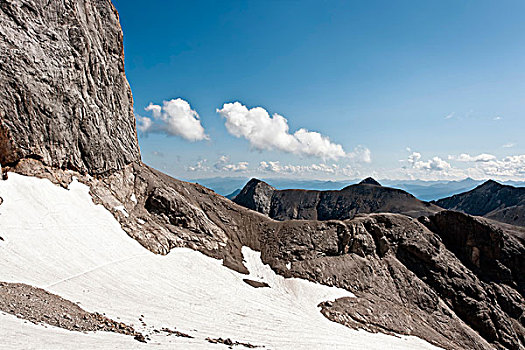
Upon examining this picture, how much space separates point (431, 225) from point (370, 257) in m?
21.8

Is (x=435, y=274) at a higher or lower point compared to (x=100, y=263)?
lower

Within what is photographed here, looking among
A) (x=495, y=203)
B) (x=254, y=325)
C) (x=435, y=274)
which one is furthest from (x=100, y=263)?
(x=495, y=203)

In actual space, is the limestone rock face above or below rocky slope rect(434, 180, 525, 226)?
above

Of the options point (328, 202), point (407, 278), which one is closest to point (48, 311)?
point (407, 278)

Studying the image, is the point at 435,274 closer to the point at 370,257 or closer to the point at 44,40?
the point at 370,257

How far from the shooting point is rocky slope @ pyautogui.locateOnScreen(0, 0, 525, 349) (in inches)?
1385

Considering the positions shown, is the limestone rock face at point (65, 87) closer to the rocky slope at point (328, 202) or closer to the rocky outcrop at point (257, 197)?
the rocky outcrop at point (257, 197)

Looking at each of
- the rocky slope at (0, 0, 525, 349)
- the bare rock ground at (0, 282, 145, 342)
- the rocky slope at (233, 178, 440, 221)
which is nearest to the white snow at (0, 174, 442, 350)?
the bare rock ground at (0, 282, 145, 342)

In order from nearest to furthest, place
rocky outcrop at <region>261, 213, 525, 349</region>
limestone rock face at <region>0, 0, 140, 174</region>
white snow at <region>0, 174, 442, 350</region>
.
→ white snow at <region>0, 174, 442, 350</region>, limestone rock face at <region>0, 0, 140, 174</region>, rocky outcrop at <region>261, 213, 525, 349</region>

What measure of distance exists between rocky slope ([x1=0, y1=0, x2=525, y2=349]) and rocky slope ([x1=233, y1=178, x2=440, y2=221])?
67.0 m

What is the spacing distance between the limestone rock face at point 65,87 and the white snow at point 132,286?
17.3 feet

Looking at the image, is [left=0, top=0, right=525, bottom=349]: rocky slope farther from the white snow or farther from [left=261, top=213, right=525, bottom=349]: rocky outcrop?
the white snow

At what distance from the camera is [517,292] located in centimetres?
5381

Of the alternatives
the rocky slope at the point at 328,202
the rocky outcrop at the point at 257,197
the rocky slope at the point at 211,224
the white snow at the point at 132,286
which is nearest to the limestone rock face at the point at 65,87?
the rocky slope at the point at 211,224
